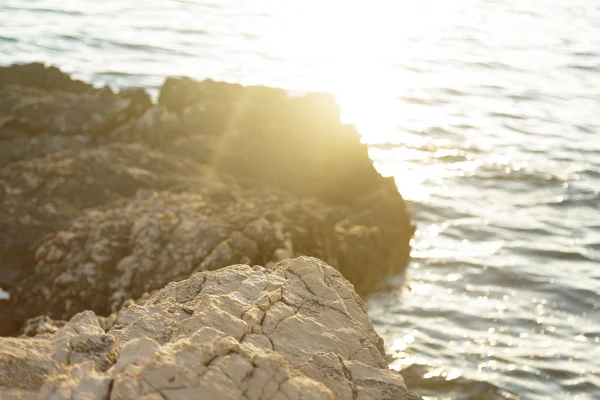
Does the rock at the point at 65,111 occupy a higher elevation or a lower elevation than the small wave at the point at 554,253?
higher

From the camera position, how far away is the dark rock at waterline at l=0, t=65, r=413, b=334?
26.6 ft

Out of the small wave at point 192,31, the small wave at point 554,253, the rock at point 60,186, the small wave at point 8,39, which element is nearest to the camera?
the rock at point 60,186

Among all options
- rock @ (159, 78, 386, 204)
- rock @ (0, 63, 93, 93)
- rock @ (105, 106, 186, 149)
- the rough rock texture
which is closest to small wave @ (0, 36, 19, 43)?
rock @ (0, 63, 93, 93)

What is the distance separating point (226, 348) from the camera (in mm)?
3246

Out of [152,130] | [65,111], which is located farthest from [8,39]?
[152,130]

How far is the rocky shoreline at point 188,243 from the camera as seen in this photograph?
329 centimetres

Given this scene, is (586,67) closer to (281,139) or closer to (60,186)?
(281,139)

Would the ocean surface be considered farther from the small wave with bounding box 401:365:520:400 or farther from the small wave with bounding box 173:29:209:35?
the small wave with bounding box 173:29:209:35

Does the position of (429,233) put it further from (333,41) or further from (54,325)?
(333,41)

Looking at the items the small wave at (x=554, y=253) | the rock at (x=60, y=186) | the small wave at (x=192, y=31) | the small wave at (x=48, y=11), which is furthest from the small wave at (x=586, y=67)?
the rock at (x=60, y=186)

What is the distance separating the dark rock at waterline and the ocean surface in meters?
1.18

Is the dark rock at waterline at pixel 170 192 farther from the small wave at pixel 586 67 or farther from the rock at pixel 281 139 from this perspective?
the small wave at pixel 586 67

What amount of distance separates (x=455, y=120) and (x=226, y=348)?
14.7 meters

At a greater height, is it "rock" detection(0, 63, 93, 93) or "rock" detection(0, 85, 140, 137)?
"rock" detection(0, 63, 93, 93)
